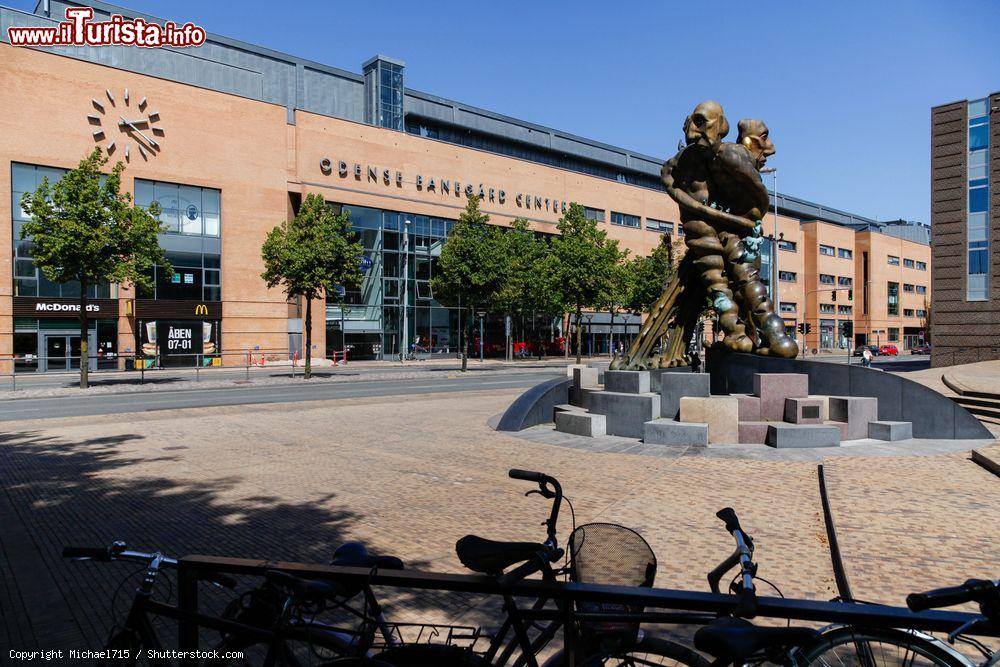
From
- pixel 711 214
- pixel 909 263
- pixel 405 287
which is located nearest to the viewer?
pixel 711 214

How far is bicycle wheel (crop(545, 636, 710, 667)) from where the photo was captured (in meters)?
2.41

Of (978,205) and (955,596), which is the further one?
(978,205)

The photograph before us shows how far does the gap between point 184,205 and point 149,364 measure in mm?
9375

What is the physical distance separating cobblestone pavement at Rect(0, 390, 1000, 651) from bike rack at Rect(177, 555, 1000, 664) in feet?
7.50

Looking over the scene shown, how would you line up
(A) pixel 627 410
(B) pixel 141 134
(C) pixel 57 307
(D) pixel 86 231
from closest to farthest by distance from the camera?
1. (A) pixel 627 410
2. (D) pixel 86 231
3. (C) pixel 57 307
4. (B) pixel 141 134

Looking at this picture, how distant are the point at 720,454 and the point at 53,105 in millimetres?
37915

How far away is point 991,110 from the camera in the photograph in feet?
108

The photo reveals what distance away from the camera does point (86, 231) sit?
2445cm

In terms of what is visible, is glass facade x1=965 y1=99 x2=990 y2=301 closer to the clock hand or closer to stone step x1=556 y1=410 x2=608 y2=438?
stone step x1=556 y1=410 x2=608 y2=438

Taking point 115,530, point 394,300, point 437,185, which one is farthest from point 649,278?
point 115,530

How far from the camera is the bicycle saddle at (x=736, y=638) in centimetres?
201

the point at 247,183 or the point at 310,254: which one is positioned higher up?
the point at 247,183

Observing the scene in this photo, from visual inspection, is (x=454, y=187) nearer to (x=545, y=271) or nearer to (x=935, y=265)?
(x=545, y=271)

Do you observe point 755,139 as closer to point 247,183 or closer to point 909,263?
point 247,183
